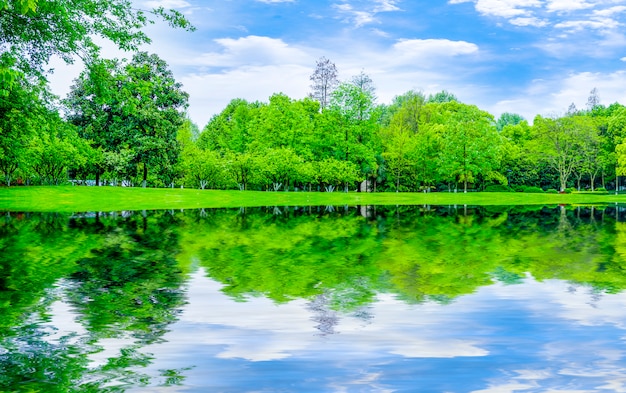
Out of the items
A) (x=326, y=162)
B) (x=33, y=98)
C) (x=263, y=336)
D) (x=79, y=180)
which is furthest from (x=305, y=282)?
(x=79, y=180)

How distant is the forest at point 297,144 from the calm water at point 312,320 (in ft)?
85.5

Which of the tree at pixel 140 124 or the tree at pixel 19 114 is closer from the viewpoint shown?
the tree at pixel 19 114

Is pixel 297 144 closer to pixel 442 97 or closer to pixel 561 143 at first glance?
pixel 561 143

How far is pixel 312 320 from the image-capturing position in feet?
25.3

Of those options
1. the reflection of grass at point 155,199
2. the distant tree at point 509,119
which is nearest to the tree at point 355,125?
the reflection of grass at point 155,199

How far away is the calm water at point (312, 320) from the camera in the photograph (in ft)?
18.1

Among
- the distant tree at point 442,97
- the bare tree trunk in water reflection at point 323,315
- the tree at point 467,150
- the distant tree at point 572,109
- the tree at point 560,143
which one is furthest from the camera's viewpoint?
the distant tree at point 442,97

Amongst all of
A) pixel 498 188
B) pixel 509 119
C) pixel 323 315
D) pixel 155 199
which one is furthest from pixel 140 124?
pixel 509 119

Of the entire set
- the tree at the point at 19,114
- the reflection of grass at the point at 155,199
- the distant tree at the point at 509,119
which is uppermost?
the distant tree at the point at 509,119

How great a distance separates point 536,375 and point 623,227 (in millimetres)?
21962

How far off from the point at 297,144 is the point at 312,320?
219ft

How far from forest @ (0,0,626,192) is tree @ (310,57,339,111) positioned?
147mm

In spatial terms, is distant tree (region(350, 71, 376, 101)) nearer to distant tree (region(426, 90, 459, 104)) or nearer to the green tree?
the green tree

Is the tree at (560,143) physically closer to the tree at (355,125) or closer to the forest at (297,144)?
the forest at (297,144)
